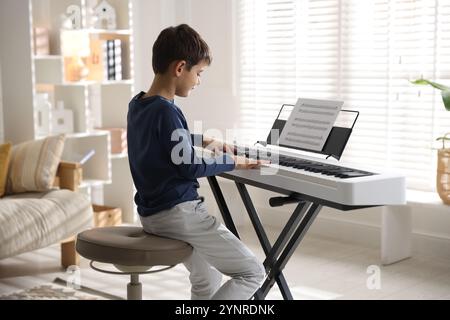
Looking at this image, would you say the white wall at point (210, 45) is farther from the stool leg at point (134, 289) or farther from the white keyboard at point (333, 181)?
the stool leg at point (134, 289)

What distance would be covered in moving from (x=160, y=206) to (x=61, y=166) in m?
1.90

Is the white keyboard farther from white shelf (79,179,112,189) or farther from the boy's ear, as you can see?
white shelf (79,179,112,189)

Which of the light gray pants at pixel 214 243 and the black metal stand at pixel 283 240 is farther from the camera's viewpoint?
the black metal stand at pixel 283 240

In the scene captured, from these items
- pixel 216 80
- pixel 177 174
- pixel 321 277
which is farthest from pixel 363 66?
pixel 177 174

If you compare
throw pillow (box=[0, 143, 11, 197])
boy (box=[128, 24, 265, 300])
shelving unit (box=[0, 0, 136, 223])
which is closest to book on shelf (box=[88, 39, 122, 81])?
shelving unit (box=[0, 0, 136, 223])

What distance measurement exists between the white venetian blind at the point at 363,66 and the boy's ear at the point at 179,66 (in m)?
2.22

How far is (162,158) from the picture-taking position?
2609 mm

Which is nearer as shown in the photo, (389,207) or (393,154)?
(389,207)

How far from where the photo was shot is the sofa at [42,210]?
12.4 feet

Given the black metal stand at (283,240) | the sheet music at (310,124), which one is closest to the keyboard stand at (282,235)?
the black metal stand at (283,240)

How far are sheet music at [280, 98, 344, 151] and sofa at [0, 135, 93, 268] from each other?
1.42 meters

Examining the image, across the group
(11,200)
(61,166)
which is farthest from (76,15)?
(11,200)

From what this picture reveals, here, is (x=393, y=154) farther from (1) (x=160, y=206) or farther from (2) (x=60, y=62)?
(1) (x=160, y=206)

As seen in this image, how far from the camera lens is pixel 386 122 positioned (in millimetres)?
4703
